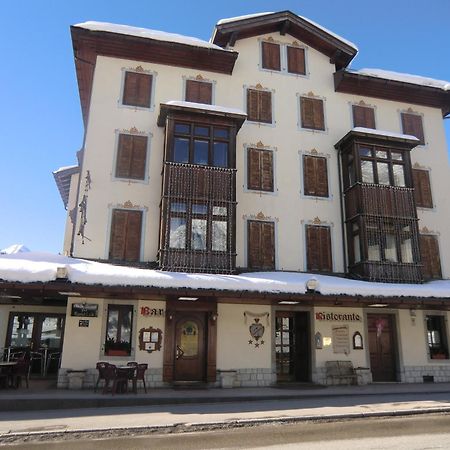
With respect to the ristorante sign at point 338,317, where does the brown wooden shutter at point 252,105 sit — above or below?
above

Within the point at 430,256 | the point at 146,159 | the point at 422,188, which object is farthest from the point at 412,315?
the point at 146,159

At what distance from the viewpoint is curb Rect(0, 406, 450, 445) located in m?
7.59

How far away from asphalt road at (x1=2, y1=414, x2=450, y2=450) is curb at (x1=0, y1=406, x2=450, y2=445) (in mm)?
190

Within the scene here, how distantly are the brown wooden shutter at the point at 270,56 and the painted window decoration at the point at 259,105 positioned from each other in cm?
135

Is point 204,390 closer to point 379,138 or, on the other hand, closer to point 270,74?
point 379,138

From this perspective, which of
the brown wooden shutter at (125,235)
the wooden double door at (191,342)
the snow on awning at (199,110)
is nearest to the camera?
the wooden double door at (191,342)

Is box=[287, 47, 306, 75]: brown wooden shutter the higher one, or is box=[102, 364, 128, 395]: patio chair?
box=[287, 47, 306, 75]: brown wooden shutter

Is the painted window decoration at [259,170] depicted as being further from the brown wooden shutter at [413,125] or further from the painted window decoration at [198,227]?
the brown wooden shutter at [413,125]

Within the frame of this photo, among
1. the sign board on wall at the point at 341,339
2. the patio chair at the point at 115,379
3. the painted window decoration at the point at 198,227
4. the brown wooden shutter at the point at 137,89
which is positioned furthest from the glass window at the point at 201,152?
the sign board on wall at the point at 341,339

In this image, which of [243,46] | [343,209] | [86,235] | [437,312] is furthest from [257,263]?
[243,46]

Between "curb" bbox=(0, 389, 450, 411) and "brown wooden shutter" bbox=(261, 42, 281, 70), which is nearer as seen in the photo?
"curb" bbox=(0, 389, 450, 411)

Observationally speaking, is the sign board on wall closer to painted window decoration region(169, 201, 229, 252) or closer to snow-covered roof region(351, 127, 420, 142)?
painted window decoration region(169, 201, 229, 252)

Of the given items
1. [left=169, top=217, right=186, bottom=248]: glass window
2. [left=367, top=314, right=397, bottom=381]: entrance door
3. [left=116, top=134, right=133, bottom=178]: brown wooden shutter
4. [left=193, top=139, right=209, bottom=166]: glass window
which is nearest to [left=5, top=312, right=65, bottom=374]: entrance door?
[left=169, top=217, right=186, bottom=248]: glass window

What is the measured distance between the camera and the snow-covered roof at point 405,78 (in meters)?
18.1
